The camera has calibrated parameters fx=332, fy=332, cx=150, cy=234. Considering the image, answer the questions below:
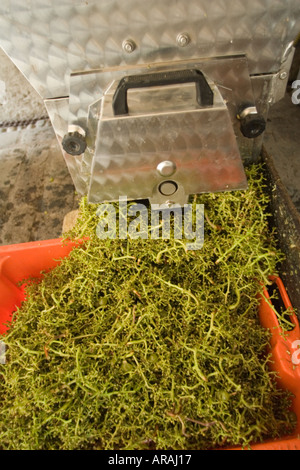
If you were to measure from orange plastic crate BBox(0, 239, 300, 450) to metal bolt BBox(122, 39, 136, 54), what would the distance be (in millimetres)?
677

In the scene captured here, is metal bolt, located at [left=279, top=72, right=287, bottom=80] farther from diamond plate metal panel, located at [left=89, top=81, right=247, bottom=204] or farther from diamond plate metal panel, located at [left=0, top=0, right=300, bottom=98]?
diamond plate metal panel, located at [left=89, top=81, right=247, bottom=204]

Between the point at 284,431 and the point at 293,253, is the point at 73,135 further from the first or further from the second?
the point at 284,431

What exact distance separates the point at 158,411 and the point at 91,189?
26.9 inches

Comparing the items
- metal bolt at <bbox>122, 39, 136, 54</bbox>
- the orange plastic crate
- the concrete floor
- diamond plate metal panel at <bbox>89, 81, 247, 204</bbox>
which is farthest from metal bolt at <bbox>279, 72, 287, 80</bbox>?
the concrete floor

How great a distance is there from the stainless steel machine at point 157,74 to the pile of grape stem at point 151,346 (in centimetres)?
25

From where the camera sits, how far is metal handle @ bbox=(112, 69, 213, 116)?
0.84 metres

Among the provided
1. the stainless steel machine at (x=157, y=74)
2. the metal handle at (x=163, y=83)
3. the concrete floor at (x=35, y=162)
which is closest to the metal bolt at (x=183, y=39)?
the stainless steel machine at (x=157, y=74)

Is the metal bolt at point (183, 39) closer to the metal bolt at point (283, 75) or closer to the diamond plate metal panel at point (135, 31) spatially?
the diamond plate metal panel at point (135, 31)

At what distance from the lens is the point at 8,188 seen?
6.91 feet

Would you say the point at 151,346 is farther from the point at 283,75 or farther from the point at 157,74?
the point at 283,75

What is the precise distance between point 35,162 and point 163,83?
1.59 metres

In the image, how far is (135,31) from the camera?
0.91 m

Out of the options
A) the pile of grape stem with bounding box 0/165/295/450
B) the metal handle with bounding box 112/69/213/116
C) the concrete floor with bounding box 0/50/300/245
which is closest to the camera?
the metal handle with bounding box 112/69/213/116

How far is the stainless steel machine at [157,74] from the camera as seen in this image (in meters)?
0.87
